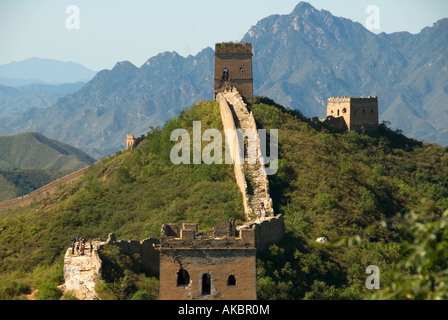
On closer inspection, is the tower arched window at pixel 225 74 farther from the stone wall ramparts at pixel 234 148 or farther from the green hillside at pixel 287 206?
the green hillside at pixel 287 206

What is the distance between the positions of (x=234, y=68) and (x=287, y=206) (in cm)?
2187

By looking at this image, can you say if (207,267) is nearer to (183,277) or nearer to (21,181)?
(183,277)

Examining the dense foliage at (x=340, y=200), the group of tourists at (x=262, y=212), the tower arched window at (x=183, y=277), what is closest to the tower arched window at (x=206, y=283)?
the tower arched window at (x=183, y=277)

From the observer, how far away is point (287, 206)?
4659 centimetres

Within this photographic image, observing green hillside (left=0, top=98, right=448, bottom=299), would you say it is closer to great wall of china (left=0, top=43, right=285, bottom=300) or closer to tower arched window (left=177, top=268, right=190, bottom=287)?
great wall of china (left=0, top=43, right=285, bottom=300)

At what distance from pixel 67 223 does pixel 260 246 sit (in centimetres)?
1870

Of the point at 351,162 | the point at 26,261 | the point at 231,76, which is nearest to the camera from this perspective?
the point at 26,261

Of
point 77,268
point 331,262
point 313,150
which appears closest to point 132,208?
point 313,150

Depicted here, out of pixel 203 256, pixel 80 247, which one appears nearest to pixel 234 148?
pixel 80 247

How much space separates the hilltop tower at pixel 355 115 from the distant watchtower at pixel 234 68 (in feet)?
20.5

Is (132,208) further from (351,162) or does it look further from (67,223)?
(351,162)

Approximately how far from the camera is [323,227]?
4456 centimetres

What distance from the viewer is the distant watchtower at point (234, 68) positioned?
6638cm

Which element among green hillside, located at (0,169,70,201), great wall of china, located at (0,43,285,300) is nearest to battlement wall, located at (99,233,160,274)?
great wall of china, located at (0,43,285,300)
